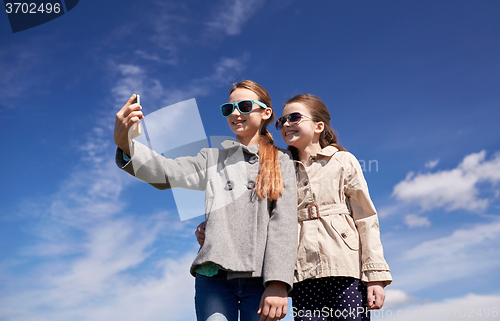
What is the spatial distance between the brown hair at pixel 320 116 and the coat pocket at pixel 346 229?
935 millimetres

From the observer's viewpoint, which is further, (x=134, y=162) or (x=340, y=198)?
(x=340, y=198)

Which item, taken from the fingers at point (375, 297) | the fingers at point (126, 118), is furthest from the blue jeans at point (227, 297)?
the fingers at point (126, 118)

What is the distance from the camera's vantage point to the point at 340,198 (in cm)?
412

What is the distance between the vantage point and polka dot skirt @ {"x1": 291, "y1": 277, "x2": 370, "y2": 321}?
372cm

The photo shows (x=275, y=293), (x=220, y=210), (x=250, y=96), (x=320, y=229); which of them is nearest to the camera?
(x=275, y=293)

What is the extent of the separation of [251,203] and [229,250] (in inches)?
19.3

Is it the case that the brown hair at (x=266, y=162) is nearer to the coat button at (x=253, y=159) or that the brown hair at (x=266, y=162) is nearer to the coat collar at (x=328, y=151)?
the coat button at (x=253, y=159)

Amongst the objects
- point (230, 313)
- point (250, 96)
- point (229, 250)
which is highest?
point (250, 96)

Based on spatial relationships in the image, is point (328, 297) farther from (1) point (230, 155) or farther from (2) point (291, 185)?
(1) point (230, 155)

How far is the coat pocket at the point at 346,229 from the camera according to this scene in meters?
3.89

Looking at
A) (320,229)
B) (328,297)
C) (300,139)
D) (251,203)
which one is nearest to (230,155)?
(251,203)

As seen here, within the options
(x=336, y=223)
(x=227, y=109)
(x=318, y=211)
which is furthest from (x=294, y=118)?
(x=336, y=223)

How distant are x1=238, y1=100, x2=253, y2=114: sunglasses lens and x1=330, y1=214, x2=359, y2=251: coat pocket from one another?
144cm

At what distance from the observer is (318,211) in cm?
402
